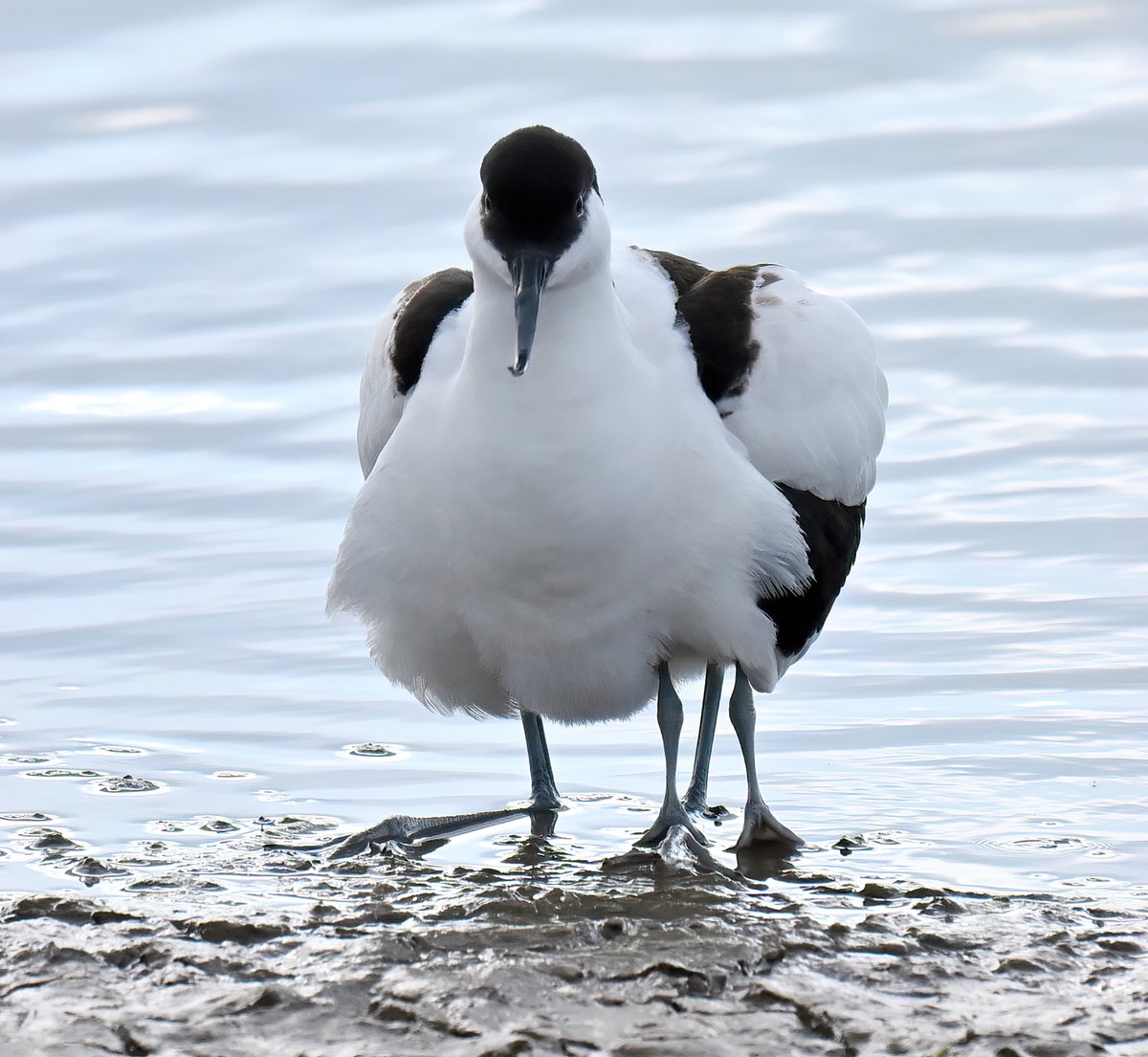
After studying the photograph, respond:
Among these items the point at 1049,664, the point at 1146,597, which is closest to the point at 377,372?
the point at 1049,664

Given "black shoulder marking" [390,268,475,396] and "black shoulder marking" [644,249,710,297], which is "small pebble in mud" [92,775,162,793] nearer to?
"black shoulder marking" [390,268,475,396]

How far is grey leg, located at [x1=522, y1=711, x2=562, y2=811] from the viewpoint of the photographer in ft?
24.5

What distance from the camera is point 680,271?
23.5ft

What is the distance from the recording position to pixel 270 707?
356 inches

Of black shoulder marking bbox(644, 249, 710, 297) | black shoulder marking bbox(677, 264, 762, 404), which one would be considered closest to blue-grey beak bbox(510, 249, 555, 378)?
black shoulder marking bbox(677, 264, 762, 404)

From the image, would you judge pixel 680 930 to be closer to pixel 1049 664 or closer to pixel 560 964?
pixel 560 964

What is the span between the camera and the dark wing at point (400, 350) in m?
6.82

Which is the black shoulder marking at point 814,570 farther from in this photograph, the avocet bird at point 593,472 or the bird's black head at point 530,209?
the bird's black head at point 530,209

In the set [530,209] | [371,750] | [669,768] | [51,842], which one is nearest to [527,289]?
[530,209]

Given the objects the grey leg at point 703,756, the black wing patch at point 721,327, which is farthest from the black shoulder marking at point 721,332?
the grey leg at point 703,756

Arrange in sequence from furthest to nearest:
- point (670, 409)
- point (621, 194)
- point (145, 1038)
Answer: point (621, 194) → point (670, 409) → point (145, 1038)

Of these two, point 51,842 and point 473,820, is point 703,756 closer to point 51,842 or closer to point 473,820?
point 473,820

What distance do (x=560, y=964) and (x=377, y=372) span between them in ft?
8.17

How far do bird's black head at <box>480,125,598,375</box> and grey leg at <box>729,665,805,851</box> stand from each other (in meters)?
1.57
